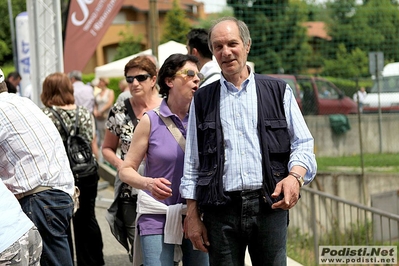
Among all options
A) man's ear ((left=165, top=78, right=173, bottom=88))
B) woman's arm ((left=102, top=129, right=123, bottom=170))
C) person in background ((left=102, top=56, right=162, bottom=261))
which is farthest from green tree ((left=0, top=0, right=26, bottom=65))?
man's ear ((left=165, top=78, right=173, bottom=88))

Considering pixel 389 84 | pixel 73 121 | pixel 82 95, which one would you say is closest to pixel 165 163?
pixel 73 121

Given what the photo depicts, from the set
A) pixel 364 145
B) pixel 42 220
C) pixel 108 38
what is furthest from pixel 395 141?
pixel 108 38

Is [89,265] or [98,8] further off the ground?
[98,8]

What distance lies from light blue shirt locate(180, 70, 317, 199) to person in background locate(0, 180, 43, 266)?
3.34ft

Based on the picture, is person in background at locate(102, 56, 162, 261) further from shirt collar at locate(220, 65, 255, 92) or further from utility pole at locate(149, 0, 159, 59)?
utility pole at locate(149, 0, 159, 59)

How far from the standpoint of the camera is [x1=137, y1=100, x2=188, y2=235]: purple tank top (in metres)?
4.73

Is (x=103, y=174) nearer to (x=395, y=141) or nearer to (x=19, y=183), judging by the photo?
(x=395, y=141)

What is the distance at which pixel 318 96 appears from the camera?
20.5 m

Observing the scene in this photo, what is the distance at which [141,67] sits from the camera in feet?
19.7

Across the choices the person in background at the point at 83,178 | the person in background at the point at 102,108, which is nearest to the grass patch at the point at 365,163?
the person in background at the point at 102,108

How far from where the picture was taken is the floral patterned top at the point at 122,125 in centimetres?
609

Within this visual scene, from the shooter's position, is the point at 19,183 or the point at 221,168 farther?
the point at 19,183

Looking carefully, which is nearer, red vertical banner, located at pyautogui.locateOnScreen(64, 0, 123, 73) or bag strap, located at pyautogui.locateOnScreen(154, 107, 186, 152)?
bag strap, located at pyautogui.locateOnScreen(154, 107, 186, 152)

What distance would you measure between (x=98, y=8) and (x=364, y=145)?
9.47 m
